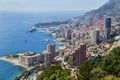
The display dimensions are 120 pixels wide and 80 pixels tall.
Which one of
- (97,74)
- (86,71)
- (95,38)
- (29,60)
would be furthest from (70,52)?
(97,74)

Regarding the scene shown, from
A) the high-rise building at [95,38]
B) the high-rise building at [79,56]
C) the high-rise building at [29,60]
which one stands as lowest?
the high-rise building at [29,60]

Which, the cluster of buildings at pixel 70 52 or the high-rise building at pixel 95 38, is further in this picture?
the high-rise building at pixel 95 38

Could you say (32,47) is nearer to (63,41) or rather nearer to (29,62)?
(63,41)

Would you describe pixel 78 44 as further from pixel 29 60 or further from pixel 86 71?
pixel 86 71

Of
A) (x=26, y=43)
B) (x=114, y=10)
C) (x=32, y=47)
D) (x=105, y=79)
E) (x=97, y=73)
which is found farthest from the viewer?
(x=114, y=10)

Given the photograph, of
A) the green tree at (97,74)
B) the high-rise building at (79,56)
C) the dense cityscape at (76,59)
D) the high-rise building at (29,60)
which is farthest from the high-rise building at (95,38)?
A: the green tree at (97,74)

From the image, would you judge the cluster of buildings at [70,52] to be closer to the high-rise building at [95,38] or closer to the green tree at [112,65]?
the high-rise building at [95,38]

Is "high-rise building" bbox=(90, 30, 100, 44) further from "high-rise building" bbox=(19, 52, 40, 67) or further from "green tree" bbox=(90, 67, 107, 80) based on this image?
"green tree" bbox=(90, 67, 107, 80)

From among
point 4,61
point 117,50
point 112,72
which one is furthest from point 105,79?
point 4,61

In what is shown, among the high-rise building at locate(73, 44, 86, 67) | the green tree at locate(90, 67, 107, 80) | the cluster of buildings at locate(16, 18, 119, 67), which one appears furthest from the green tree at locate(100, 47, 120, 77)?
the high-rise building at locate(73, 44, 86, 67)

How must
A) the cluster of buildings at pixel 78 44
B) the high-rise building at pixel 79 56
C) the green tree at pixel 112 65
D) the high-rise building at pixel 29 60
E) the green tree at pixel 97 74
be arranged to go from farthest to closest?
the high-rise building at pixel 29 60 < the cluster of buildings at pixel 78 44 < the high-rise building at pixel 79 56 < the green tree at pixel 112 65 < the green tree at pixel 97 74

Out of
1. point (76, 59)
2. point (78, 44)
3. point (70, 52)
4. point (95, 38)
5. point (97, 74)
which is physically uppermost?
point (97, 74)
